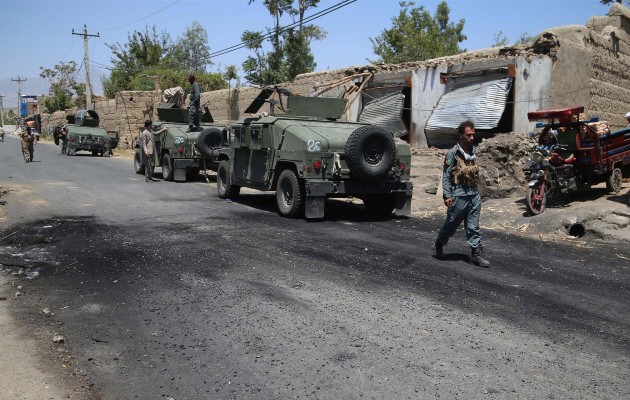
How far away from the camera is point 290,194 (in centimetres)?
1015

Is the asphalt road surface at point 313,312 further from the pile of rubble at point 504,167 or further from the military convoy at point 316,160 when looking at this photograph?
the pile of rubble at point 504,167

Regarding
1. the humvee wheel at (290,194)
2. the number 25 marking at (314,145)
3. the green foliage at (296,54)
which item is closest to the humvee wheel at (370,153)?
the number 25 marking at (314,145)

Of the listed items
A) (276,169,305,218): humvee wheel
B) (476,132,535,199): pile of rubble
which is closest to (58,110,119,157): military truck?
(276,169,305,218): humvee wheel

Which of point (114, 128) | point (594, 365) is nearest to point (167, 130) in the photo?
point (594, 365)

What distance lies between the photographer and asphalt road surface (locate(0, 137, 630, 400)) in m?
3.72

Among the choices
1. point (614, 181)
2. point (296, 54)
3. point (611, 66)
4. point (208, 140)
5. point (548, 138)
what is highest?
point (296, 54)

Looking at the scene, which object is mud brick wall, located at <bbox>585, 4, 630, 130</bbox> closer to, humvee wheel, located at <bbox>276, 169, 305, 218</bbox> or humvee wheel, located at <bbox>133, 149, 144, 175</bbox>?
humvee wheel, located at <bbox>276, 169, 305, 218</bbox>

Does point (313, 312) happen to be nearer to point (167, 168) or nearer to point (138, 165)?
point (167, 168)

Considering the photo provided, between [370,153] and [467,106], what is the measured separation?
545 centimetres

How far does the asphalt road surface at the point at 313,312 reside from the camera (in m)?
3.72

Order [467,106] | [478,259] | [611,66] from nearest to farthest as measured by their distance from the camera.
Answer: [478,259], [467,106], [611,66]

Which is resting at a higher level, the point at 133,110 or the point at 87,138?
the point at 133,110

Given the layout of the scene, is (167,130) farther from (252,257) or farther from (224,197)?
(252,257)

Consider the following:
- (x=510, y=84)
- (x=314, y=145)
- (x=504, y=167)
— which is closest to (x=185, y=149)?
(x=314, y=145)
